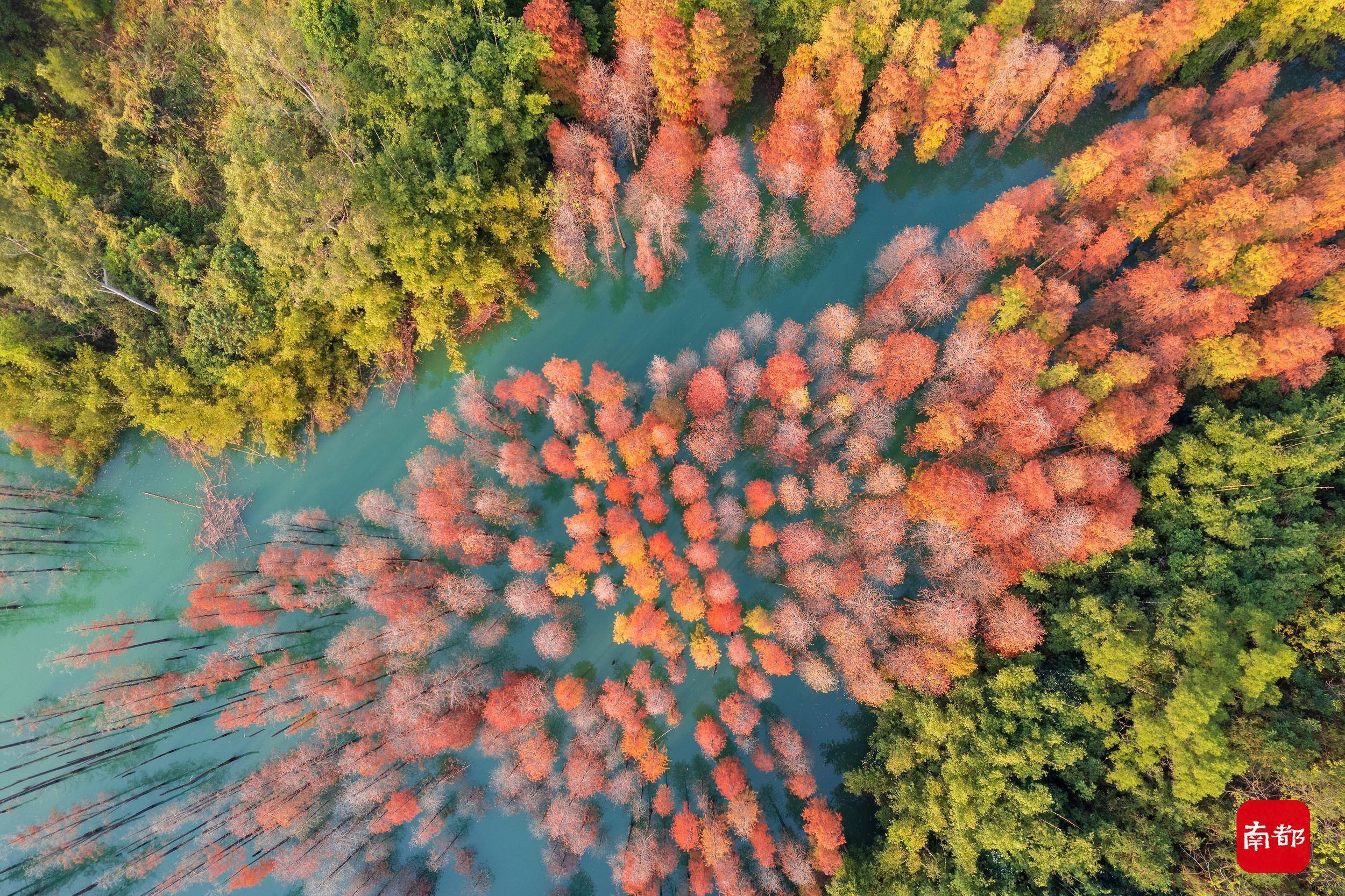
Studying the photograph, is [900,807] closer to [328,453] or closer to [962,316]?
[962,316]

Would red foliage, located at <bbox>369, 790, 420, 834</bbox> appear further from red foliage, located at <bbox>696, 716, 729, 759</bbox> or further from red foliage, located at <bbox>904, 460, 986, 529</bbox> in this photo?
red foliage, located at <bbox>904, 460, 986, 529</bbox>

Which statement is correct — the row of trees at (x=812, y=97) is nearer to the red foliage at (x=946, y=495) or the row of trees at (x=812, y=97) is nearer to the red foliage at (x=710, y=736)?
the red foliage at (x=946, y=495)

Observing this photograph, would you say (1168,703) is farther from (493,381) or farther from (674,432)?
(493,381)

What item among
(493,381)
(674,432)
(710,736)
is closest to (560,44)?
(493,381)

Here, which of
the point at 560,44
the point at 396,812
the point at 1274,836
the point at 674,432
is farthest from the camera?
the point at 674,432

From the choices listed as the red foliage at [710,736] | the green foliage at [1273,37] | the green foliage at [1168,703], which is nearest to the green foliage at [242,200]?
the red foliage at [710,736]

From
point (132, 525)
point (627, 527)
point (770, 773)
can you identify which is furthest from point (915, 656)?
point (132, 525)

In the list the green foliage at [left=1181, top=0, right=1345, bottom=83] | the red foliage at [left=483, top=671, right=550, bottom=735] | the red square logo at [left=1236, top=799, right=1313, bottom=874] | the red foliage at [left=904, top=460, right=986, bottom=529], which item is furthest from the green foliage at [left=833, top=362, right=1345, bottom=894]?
the green foliage at [left=1181, top=0, right=1345, bottom=83]
